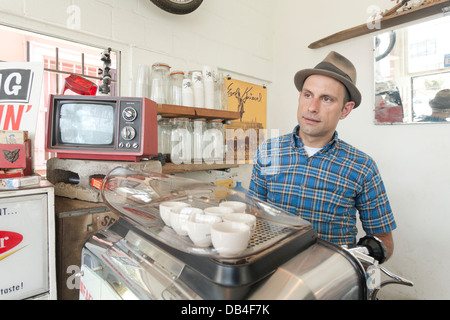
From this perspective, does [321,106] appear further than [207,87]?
No

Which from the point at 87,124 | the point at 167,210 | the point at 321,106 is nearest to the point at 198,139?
the point at 87,124

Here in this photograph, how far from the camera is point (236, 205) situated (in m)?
0.77

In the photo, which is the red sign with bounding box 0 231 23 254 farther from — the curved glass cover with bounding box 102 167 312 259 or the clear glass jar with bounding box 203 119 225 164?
the clear glass jar with bounding box 203 119 225 164

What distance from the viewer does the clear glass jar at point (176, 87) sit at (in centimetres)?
199

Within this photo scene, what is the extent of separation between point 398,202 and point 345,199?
1.14 m

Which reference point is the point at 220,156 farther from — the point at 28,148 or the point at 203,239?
the point at 203,239

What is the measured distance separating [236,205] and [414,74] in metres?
2.01

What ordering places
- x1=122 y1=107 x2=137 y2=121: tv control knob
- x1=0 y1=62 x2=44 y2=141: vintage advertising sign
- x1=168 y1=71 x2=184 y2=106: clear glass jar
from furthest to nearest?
1. x1=168 y1=71 x2=184 y2=106: clear glass jar
2. x1=122 y1=107 x2=137 y2=121: tv control knob
3. x1=0 y1=62 x2=44 y2=141: vintage advertising sign

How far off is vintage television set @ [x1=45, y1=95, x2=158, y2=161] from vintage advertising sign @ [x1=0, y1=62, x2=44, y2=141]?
0.09 meters

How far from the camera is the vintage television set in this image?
49.0 inches

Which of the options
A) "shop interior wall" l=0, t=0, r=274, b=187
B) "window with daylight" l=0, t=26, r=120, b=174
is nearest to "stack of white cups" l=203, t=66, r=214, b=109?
→ "shop interior wall" l=0, t=0, r=274, b=187

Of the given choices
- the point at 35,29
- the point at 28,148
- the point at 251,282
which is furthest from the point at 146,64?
the point at 251,282

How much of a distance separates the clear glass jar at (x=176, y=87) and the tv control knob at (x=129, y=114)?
76cm

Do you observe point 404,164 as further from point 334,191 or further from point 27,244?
point 27,244
